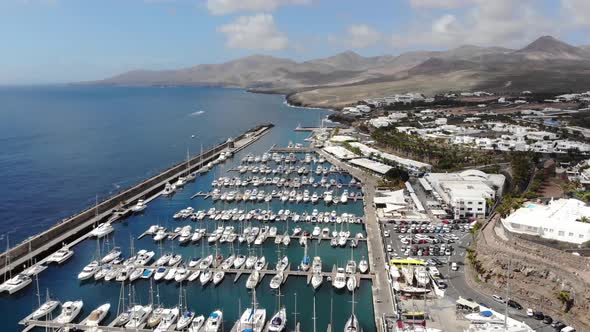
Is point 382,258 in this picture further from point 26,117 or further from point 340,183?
point 26,117

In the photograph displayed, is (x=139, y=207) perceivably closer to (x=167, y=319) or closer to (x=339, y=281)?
(x=167, y=319)

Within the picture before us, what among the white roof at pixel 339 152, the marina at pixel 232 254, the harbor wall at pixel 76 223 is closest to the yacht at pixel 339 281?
the marina at pixel 232 254

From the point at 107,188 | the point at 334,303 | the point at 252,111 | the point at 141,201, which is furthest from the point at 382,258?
the point at 252,111

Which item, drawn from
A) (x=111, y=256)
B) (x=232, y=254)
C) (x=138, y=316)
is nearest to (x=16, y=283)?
(x=111, y=256)

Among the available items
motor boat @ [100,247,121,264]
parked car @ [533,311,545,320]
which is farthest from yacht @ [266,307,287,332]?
motor boat @ [100,247,121,264]

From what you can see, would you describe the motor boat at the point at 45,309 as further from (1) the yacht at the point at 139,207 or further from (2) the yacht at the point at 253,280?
(1) the yacht at the point at 139,207

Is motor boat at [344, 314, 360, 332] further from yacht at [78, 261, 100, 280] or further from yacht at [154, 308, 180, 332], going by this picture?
yacht at [78, 261, 100, 280]
